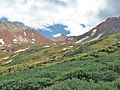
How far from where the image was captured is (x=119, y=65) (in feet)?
141

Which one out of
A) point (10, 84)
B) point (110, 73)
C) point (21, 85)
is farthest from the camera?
point (10, 84)

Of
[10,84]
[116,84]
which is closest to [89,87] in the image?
[116,84]

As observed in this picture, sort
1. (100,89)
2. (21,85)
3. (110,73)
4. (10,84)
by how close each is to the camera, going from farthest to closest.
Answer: (10,84)
(21,85)
(110,73)
(100,89)

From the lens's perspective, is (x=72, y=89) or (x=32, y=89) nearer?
(x=72, y=89)

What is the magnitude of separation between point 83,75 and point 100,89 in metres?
11.4

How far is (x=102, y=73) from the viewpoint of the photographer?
3844cm

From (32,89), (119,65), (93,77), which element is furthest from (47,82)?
(119,65)

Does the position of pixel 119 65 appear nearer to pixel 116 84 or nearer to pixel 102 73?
pixel 102 73

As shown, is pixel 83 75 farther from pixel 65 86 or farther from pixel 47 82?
pixel 65 86

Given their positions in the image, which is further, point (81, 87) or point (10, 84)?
point (10, 84)

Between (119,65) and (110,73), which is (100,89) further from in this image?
(119,65)

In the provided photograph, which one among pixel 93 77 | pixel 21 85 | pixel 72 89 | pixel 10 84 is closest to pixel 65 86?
pixel 72 89

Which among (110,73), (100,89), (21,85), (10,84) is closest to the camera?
(100,89)

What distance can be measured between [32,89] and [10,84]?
6556mm
